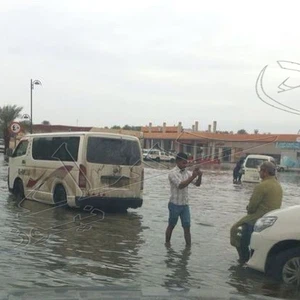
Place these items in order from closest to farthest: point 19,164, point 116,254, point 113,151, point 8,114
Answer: point 116,254
point 113,151
point 19,164
point 8,114

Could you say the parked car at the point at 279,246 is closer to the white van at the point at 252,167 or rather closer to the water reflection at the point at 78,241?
the water reflection at the point at 78,241

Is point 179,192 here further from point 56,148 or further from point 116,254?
point 56,148

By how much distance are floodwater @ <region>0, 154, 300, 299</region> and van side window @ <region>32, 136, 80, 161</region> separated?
1.30 metres

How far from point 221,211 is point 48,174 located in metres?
4.86

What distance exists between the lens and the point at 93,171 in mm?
12117

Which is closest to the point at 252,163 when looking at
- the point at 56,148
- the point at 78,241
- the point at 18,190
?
the point at 18,190

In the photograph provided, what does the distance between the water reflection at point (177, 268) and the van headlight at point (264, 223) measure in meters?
1.09

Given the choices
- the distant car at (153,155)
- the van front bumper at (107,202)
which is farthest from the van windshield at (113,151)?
the distant car at (153,155)

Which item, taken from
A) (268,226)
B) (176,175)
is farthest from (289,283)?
(176,175)

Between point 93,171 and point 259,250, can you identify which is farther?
point 93,171

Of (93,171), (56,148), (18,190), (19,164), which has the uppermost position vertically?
(56,148)

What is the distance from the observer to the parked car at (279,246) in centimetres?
657

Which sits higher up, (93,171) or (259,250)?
(93,171)

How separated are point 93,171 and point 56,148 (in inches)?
65.6
